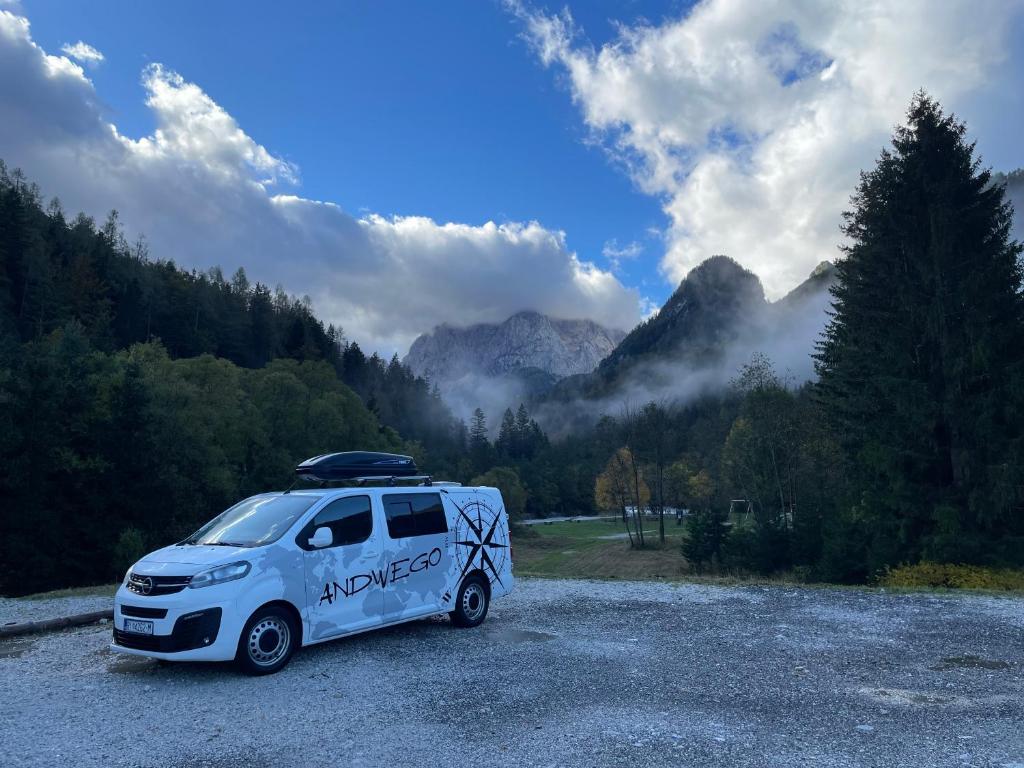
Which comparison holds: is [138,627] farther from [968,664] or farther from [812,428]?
[812,428]

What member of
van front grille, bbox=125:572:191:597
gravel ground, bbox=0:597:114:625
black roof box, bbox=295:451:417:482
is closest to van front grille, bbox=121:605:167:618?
van front grille, bbox=125:572:191:597

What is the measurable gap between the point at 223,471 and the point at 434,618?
115ft

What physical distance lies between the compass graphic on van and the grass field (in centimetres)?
2491

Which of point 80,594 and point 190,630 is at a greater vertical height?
point 190,630

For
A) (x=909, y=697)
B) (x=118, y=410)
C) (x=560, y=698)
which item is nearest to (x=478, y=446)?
(x=118, y=410)

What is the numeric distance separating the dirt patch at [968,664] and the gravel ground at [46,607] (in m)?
13.1

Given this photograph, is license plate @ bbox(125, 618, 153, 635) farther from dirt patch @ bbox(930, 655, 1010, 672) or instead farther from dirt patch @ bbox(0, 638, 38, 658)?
dirt patch @ bbox(930, 655, 1010, 672)

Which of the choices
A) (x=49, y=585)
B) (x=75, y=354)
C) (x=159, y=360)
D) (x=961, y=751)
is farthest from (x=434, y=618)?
(x=159, y=360)

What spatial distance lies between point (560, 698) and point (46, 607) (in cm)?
1096

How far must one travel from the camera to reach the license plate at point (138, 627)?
23.3ft

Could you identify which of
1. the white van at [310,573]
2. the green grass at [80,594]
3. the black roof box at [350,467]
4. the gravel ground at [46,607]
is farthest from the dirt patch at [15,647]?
the green grass at [80,594]

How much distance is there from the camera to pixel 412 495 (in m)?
9.75

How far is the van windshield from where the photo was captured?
8008mm

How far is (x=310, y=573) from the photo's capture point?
798cm
